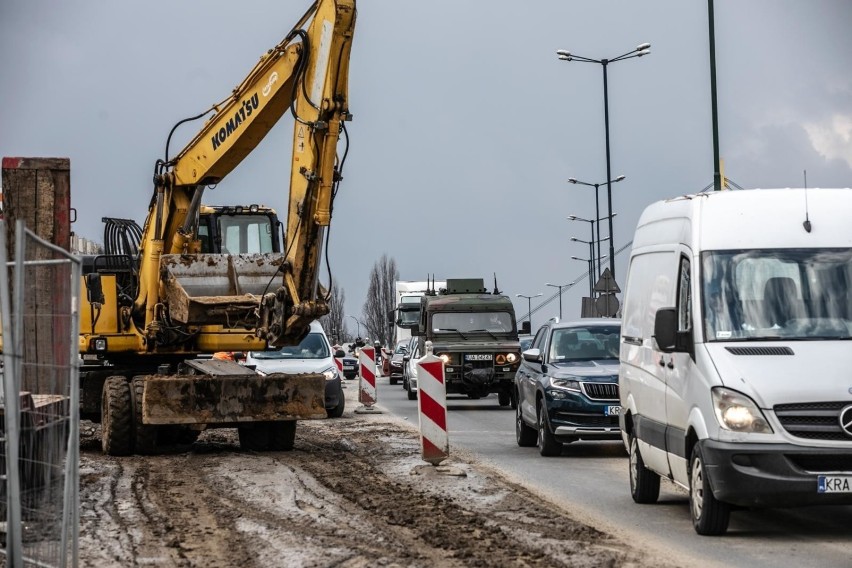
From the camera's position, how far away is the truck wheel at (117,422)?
18875 mm

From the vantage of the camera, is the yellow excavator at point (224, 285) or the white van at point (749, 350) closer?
the white van at point (749, 350)

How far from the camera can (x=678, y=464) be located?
37.5ft

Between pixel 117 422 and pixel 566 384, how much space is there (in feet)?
18.1

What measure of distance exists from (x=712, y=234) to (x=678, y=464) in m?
1.73

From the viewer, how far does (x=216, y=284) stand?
757 inches

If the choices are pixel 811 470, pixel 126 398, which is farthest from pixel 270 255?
pixel 811 470

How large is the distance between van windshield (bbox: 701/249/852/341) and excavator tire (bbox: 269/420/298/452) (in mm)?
9200

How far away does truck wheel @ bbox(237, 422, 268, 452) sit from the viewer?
19688 mm

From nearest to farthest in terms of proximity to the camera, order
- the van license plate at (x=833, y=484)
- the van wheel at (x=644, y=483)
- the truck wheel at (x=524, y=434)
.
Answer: the van license plate at (x=833, y=484) < the van wheel at (x=644, y=483) < the truck wheel at (x=524, y=434)

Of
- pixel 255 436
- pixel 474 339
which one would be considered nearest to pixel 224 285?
pixel 255 436

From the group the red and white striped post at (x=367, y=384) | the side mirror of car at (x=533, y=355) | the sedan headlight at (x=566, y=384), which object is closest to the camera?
the sedan headlight at (x=566, y=384)

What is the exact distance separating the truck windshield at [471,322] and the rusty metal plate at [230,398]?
13810 mm

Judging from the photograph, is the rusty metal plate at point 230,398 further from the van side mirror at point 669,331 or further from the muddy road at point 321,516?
the van side mirror at point 669,331

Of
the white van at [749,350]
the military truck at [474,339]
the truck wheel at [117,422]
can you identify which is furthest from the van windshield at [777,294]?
the military truck at [474,339]
